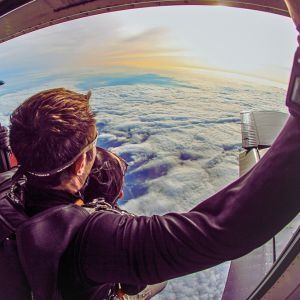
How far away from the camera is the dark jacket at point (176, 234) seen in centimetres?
42

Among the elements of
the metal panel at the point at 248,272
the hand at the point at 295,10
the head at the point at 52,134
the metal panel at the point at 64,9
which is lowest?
the metal panel at the point at 248,272

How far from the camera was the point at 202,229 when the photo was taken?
494 mm

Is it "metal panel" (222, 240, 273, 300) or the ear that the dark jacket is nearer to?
the ear

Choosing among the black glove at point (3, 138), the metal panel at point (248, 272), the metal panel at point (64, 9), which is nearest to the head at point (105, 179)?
the black glove at point (3, 138)

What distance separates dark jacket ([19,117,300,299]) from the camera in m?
0.42

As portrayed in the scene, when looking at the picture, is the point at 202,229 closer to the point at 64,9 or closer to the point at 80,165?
the point at 80,165

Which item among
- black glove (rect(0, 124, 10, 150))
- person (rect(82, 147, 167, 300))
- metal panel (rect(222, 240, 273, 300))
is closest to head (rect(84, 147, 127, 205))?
person (rect(82, 147, 167, 300))

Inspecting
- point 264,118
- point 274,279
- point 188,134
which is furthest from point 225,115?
point 274,279

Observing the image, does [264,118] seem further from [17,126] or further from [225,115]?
[225,115]

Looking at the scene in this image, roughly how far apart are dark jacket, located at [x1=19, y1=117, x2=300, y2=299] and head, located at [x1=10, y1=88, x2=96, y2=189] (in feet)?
0.43

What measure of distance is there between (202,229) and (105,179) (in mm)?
431

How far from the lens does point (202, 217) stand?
0.50 metres

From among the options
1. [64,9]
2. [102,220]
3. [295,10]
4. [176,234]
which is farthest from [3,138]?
[64,9]

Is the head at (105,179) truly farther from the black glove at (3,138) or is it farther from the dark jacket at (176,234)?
the black glove at (3,138)
